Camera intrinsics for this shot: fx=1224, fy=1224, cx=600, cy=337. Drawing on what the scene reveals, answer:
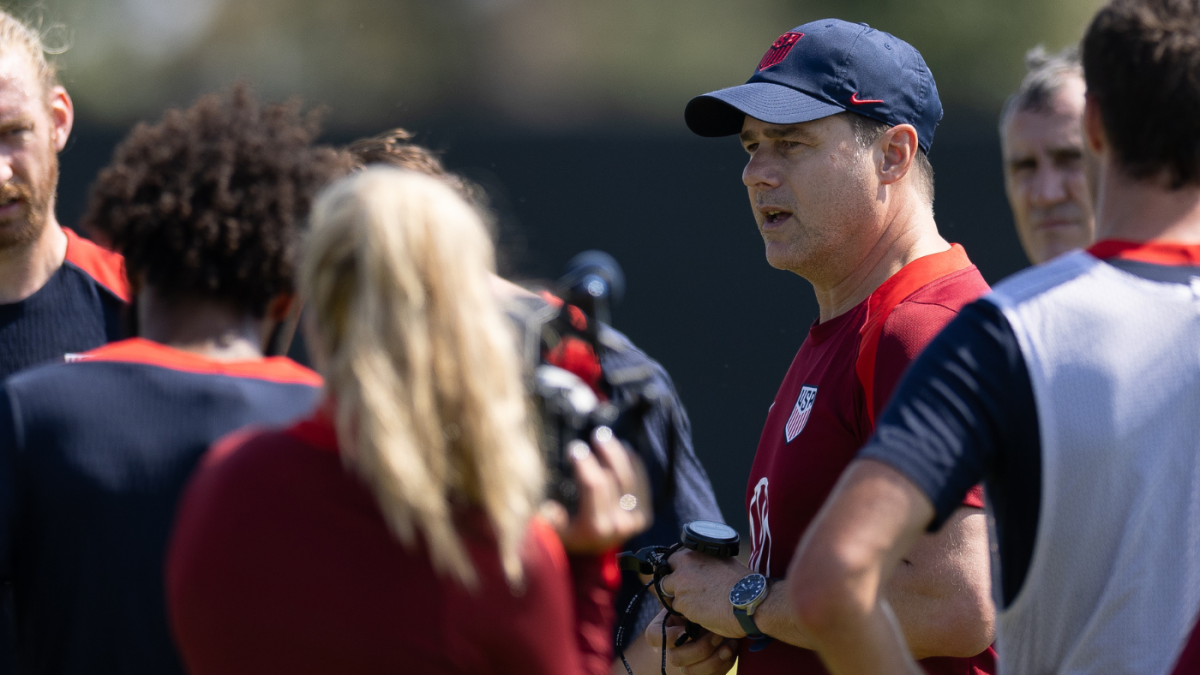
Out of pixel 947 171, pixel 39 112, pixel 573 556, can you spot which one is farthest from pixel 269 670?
pixel 947 171

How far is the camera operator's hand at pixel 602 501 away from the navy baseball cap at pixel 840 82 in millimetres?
1243

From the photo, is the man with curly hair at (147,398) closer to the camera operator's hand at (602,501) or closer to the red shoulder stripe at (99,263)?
the camera operator's hand at (602,501)

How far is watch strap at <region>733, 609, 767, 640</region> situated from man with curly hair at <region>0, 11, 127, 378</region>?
1.42m

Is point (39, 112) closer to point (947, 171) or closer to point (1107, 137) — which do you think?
point (1107, 137)

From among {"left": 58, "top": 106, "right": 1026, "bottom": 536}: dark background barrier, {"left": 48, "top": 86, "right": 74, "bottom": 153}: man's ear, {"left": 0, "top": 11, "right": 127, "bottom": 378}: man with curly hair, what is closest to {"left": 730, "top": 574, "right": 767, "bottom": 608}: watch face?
{"left": 0, "top": 11, "right": 127, "bottom": 378}: man with curly hair

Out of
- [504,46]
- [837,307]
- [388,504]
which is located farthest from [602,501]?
[504,46]

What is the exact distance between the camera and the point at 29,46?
280 centimetres

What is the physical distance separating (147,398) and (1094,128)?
54.3 inches

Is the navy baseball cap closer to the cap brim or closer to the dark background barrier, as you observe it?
the cap brim

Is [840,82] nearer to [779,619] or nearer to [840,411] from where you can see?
[840,411]

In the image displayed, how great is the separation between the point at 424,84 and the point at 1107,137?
21659 mm

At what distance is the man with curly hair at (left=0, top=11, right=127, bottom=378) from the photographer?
2.55 metres

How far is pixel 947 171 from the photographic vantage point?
7.72 m

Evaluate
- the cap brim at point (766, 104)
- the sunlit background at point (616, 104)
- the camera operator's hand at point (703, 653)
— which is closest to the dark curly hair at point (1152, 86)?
the cap brim at point (766, 104)
